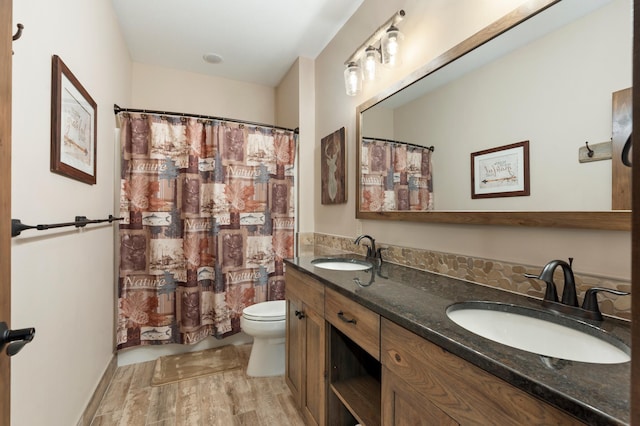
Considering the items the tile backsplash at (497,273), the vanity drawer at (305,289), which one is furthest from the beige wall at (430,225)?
the vanity drawer at (305,289)

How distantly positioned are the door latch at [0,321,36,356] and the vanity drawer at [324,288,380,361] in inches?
34.5

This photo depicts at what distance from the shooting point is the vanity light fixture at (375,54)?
1.55 metres

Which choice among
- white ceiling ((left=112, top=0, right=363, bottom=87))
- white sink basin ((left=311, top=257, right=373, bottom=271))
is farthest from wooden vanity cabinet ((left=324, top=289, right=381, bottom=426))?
white ceiling ((left=112, top=0, right=363, bottom=87))

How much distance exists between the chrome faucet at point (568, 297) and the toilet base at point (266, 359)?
171 cm

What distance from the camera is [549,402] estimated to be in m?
0.49

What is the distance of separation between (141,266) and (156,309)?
367 mm

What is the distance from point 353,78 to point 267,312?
1.76 metres

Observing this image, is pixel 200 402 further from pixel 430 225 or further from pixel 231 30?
pixel 231 30

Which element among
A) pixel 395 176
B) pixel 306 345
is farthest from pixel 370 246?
pixel 306 345

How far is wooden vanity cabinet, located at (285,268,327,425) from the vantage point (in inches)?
53.7

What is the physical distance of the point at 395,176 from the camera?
170 centimetres

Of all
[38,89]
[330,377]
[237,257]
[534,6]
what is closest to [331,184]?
[237,257]

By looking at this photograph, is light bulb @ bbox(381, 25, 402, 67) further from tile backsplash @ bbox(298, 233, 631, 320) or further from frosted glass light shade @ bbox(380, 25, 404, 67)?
tile backsplash @ bbox(298, 233, 631, 320)

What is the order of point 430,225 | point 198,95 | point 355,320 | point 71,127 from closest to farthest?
1. point 355,320
2. point 71,127
3. point 430,225
4. point 198,95
